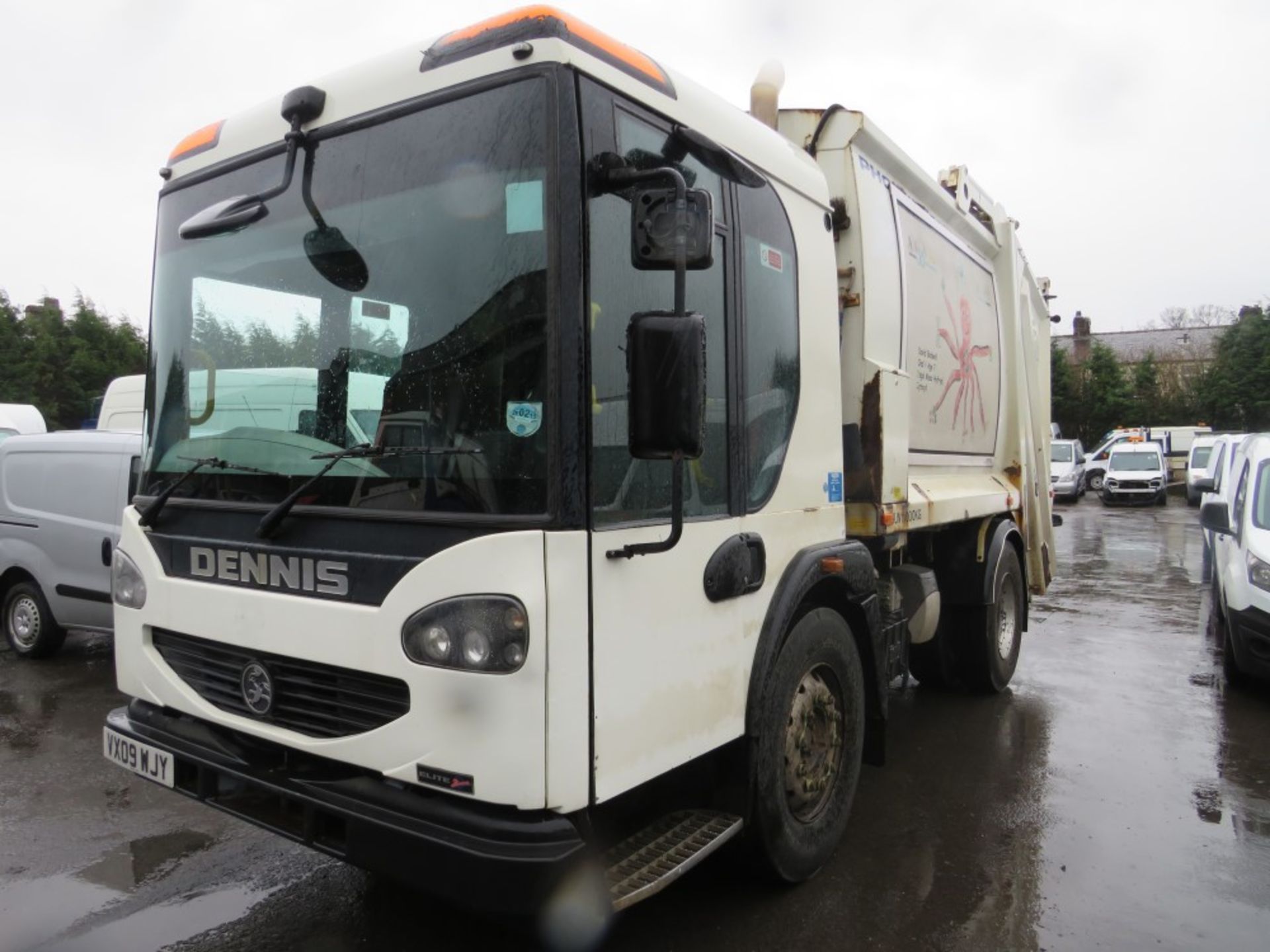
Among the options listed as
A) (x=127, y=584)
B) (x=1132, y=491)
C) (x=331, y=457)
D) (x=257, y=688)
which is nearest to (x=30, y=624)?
(x=127, y=584)

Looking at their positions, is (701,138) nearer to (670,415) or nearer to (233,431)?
(670,415)

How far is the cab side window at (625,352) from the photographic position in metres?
2.55

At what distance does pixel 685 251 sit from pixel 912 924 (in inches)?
99.7

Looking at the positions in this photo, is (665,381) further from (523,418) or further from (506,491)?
(506,491)

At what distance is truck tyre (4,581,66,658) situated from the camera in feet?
24.7

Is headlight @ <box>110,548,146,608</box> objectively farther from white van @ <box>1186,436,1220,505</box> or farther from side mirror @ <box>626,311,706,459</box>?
white van @ <box>1186,436,1220,505</box>

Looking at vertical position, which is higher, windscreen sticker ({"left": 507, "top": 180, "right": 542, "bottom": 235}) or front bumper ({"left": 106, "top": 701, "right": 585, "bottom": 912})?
windscreen sticker ({"left": 507, "top": 180, "right": 542, "bottom": 235})

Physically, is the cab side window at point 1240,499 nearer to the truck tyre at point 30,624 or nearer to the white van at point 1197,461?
the truck tyre at point 30,624

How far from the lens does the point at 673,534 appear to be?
256cm

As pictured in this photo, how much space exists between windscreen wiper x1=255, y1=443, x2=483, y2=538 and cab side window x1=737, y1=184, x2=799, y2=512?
1.16 m

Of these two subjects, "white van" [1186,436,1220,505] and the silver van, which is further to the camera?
"white van" [1186,436,1220,505]

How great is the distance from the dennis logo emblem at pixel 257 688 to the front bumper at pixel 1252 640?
20.3ft

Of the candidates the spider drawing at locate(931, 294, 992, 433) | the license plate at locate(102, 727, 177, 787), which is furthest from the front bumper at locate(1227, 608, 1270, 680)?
the license plate at locate(102, 727, 177, 787)

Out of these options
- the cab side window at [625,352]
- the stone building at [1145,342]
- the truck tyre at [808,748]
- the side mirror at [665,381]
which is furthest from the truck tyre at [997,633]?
the stone building at [1145,342]
